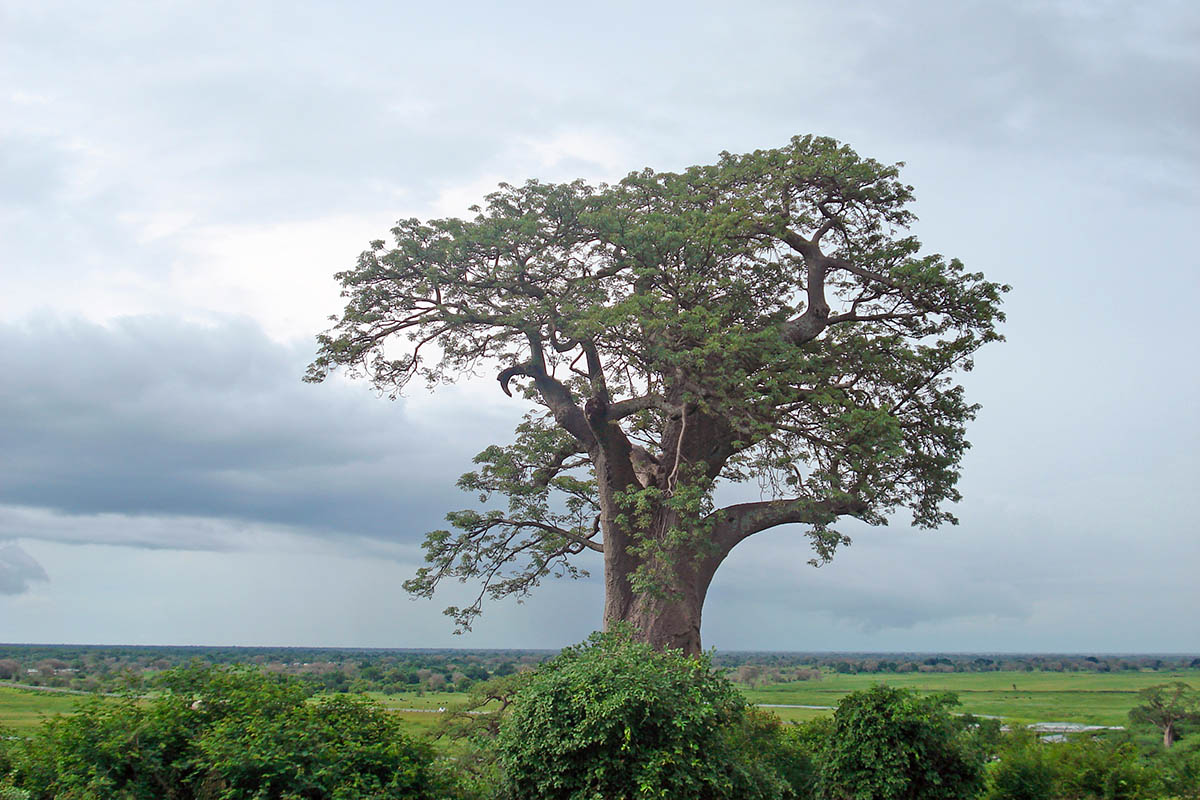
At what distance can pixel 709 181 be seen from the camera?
16.4 m

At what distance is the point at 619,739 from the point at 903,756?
4.11 meters

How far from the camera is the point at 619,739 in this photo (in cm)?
762

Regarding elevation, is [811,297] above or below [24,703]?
above

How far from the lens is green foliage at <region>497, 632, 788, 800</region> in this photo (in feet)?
24.6

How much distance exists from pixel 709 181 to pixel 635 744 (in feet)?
37.9

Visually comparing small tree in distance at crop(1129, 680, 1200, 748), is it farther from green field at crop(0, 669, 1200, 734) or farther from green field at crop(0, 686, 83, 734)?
green field at crop(0, 686, 83, 734)

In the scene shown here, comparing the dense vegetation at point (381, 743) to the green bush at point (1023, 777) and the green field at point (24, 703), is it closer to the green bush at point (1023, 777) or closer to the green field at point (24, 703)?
the green bush at point (1023, 777)

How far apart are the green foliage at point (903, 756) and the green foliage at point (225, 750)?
517 cm

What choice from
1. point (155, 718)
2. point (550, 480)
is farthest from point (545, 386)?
point (155, 718)

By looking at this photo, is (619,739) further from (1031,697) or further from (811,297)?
(1031,697)

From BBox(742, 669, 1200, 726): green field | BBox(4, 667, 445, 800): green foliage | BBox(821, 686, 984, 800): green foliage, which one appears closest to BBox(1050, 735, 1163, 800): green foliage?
BBox(821, 686, 984, 800): green foliage

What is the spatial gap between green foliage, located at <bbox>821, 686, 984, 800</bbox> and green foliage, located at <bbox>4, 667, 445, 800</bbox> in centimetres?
517

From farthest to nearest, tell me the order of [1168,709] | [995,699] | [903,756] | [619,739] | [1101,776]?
1. [995,699]
2. [1168,709]
3. [1101,776]
4. [903,756]
5. [619,739]

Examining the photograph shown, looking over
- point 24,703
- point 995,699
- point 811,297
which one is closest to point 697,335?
point 811,297
